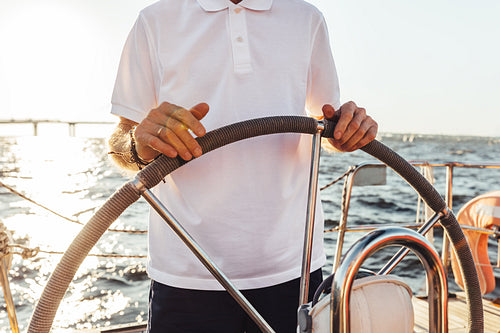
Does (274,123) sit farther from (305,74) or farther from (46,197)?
(46,197)

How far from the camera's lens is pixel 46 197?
39.7ft

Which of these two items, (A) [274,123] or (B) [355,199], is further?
(B) [355,199]

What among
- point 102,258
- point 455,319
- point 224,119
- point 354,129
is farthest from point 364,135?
point 102,258

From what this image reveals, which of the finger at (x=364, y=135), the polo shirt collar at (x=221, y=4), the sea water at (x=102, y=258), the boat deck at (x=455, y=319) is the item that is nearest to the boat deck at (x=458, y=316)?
the boat deck at (x=455, y=319)

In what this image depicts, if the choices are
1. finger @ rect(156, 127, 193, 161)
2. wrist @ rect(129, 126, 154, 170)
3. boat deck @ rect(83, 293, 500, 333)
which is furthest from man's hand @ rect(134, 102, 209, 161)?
boat deck @ rect(83, 293, 500, 333)

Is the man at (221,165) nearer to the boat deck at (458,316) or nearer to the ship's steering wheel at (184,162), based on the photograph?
the ship's steering wheel at (184,162)

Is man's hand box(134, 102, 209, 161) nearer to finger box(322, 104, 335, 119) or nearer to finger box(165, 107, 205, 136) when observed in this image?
finger box(165, 107, 205, 136)

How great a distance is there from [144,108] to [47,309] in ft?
1.51

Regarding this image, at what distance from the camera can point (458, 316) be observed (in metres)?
2.18

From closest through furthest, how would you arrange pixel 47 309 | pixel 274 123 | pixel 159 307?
1. pixel 47 309
2. pixel 274 123
3. pixel 159 307

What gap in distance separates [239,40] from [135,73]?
0.70 feet

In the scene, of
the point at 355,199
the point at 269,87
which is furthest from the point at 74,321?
the point at 355,199

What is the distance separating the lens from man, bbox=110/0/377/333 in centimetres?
81

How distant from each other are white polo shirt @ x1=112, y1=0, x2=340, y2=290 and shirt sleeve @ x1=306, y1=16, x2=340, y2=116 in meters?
0.09
